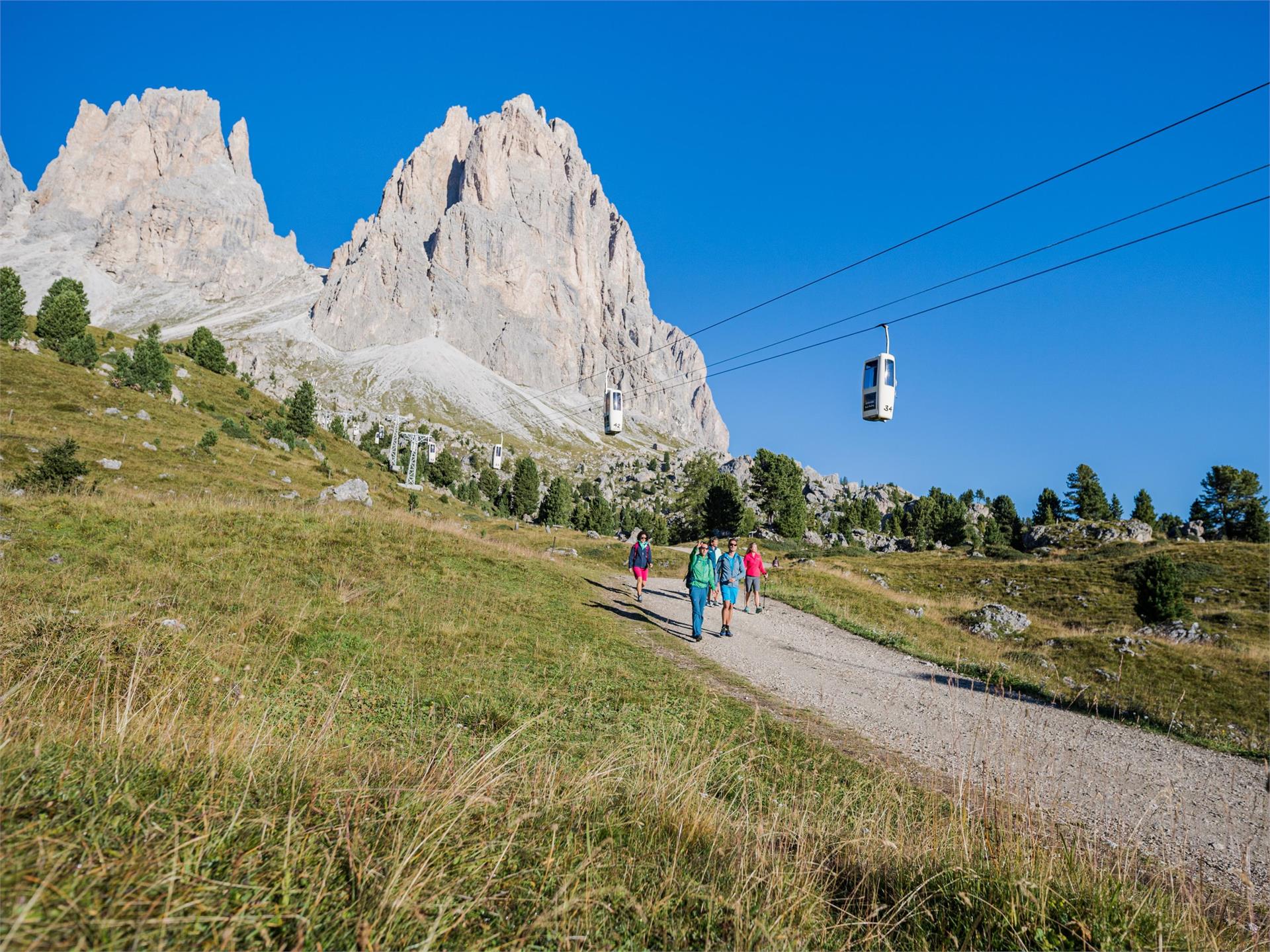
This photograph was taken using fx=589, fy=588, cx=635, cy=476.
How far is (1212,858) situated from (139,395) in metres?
54.8

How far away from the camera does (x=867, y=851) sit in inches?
139

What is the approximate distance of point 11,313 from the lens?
1682 inches

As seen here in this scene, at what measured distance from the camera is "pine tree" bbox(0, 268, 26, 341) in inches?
1646

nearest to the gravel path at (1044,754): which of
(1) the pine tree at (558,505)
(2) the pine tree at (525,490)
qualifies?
(1) the pine tree at (558,505)

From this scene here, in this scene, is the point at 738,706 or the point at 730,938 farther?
the point at 738,706

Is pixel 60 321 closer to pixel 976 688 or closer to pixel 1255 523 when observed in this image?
pixel 976 688

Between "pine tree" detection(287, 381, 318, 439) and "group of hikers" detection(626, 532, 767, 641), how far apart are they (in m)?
48.1

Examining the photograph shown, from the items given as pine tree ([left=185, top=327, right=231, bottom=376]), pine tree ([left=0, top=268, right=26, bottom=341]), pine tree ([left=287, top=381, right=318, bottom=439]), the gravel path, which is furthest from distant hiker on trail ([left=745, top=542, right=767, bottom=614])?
pine tree ([left=185, top=327, right=231, bottom=376])

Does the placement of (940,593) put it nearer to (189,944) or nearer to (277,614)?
(277,614)

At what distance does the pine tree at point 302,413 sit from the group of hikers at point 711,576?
4809cm

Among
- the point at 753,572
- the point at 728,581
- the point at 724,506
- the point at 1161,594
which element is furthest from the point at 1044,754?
the point at 724,506

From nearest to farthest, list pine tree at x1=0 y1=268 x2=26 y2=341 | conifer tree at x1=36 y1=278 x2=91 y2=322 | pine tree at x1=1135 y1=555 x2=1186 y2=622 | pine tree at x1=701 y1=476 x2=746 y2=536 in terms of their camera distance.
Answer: pine tree at x1=1135 y1=555 x2=1186 y2=622 → pine tree at x1=0 y1=268 x2=26 y2=341 → conifer tree at x1=36 y1=278 x2=91 y2=322 → pine tree at x1=701 y1=476 x2=746 y2=536

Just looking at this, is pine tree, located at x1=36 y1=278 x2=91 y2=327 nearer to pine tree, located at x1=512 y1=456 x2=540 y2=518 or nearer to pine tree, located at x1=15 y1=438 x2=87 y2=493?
pine tree, located at x1=15 y1=438 x2=87 y2=493

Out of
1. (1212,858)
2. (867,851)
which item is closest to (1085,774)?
(1212,858)
